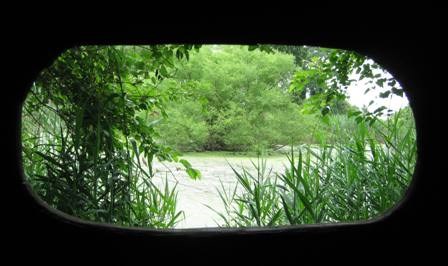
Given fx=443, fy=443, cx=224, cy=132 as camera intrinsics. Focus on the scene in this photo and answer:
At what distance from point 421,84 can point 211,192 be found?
10.8 feet

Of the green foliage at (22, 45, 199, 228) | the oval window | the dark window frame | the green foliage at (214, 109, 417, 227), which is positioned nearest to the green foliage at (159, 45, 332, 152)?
the oval window

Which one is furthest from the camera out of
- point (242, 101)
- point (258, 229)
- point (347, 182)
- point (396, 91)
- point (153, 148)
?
point (242, 101)

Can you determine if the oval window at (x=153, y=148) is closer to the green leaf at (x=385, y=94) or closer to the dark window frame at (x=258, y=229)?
the green leaf at (x=385, y=94)

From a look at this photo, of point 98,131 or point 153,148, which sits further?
Result: point 153,148

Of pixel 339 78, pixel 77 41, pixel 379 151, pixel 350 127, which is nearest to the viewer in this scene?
pixel 77 41

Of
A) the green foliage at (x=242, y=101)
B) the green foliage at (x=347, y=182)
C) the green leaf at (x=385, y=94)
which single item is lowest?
the green foliage at (x=347, y=182)

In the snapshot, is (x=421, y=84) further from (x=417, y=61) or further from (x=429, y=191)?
(x=429, y=191)

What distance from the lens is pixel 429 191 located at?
82 centimetres

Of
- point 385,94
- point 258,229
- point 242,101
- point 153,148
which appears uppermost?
point 242,101

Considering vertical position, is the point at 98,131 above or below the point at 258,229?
above

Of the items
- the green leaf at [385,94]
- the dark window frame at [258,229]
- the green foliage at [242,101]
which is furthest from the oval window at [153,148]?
the green foliage at [242,101]

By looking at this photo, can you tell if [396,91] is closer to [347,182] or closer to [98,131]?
[347,182]

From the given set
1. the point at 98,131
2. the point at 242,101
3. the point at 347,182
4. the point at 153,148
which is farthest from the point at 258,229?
the point at 242,101

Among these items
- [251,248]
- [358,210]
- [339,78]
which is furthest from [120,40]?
[358,210]
